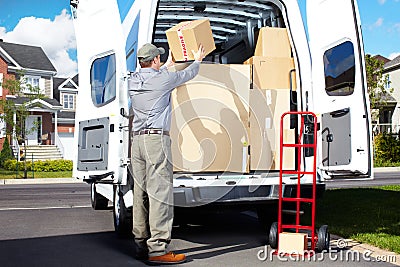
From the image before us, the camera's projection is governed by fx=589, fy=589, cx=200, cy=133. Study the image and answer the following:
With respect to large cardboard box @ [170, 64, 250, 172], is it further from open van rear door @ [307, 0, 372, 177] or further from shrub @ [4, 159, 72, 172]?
shrub @ [4, 159, 72, 172]

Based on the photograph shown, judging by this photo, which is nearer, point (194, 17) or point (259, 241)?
point (259, 241)

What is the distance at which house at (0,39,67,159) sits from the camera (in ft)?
119

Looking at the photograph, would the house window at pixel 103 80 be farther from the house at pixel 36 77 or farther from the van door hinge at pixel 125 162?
the house at pixel 36 77

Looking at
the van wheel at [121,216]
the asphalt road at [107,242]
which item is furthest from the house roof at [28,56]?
the van wheel at [121,216]

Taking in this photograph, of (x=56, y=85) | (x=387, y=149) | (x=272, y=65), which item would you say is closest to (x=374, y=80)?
(x=387, y=149)

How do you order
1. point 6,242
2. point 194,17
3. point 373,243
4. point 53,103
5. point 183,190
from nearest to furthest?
point 183,190 → point 373,243 → point 6,242 → point 194,17 → point 53,103

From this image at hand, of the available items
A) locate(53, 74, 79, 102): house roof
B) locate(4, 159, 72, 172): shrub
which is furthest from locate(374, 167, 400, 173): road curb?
locate(53, 74, 79, 102): house roof

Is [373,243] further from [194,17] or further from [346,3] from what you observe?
[194,17]

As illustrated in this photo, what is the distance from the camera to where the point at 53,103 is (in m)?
38.9

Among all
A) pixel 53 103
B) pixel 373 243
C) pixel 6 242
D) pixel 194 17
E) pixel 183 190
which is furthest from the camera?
pixel 53 103

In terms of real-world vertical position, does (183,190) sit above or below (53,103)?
below

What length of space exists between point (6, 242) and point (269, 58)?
12.8 feet

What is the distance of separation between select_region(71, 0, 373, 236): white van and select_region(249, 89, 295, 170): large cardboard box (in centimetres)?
3

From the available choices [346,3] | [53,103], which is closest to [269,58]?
[346,3]
